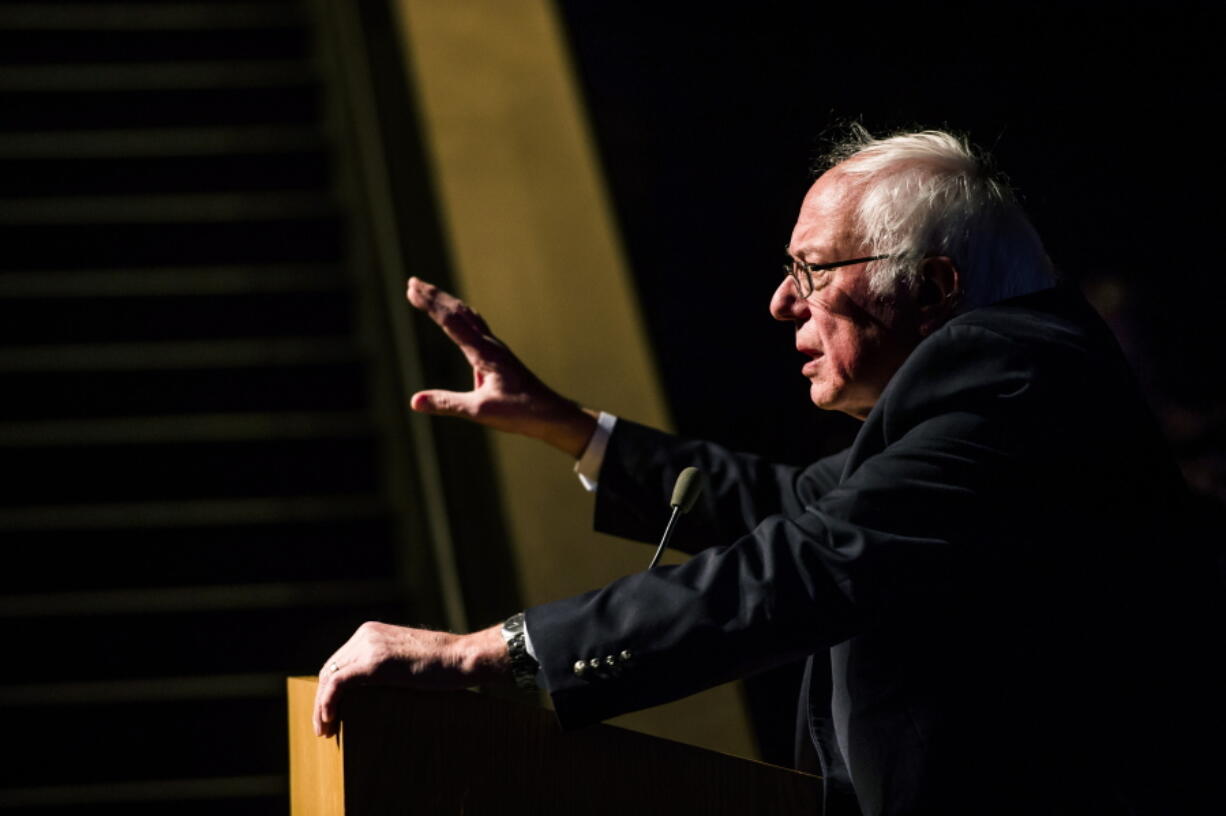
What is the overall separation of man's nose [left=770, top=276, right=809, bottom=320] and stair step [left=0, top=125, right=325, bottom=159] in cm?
181

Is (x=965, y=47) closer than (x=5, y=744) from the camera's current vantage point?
No

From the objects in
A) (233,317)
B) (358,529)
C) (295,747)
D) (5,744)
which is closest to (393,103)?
(233,317)

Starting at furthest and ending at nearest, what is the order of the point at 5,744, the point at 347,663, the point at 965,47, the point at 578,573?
1. the point at 965,47
2. the point at 5,744
3. the point at 578,573
4. the point at 347,663

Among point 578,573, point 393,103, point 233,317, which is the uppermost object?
point 393,103

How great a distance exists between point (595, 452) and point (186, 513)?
1102 mm

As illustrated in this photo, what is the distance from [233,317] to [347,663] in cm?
200

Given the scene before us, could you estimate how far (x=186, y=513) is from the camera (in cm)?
271

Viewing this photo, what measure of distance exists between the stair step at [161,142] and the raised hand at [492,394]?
1.42 m

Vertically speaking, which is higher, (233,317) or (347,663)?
(233,317)

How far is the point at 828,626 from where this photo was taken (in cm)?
121

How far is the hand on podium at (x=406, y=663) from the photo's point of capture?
1.11 metres

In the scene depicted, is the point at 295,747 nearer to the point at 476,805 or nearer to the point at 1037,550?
the point at 476,805

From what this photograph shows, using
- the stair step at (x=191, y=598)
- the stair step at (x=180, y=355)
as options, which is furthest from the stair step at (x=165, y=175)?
the stair step at (x=191, y=598)

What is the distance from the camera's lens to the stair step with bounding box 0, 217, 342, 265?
2.98 m
